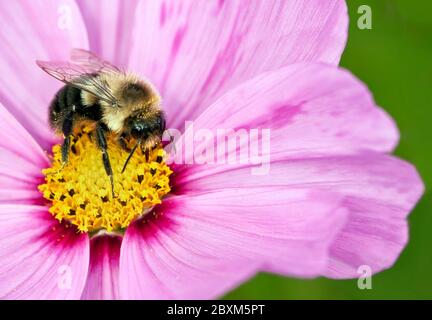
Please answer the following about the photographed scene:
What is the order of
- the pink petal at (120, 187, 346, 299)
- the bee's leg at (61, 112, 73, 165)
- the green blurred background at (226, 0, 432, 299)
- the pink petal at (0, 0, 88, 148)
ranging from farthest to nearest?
the green blurred background at (226, 0, 432, 299) < the pink petal at (0, 0, 88, 148) < the bee's leg at (61, 112, 73, 165) < the pink petal at (120, 187, 346, 299)

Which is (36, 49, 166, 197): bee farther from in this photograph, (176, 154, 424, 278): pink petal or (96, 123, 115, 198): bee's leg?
(176, 154, 424, 278): pink petal

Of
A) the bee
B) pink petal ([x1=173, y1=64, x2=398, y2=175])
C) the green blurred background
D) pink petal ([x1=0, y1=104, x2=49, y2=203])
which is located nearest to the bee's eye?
the bee

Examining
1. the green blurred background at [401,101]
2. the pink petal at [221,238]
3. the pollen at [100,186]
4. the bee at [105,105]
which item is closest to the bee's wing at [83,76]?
the bee at [105,105]

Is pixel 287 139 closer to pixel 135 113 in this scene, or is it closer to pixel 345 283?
pixel 135 113

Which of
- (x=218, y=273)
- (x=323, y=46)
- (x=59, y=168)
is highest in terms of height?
(x=323, y=46)

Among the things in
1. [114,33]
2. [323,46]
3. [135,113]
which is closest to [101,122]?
[135,113]

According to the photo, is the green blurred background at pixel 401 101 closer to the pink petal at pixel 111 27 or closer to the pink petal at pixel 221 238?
the pink petal at pixel 221 238
